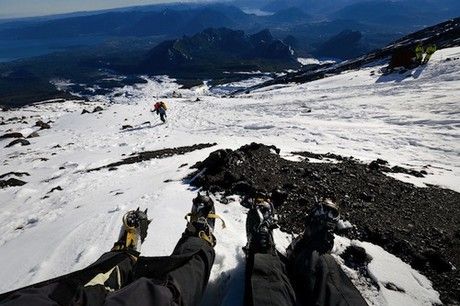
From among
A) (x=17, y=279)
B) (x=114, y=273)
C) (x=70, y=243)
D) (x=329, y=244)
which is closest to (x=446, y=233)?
(x=329, y=244)

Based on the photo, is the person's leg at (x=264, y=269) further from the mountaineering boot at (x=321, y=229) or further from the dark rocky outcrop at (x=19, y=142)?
the dark rocky outcrop at (x=19, y=142)

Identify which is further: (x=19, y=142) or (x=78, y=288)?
(x=19, y=142)

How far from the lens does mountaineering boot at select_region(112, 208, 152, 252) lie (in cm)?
406

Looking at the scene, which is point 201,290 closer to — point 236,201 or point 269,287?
point 269,287

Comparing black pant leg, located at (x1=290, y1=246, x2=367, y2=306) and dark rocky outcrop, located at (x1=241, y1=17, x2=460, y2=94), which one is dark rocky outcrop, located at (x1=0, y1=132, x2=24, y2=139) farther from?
dark rocky outcrop, located at (x1=241, y1=17, x2=460, y2=94)

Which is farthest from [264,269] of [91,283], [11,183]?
[11,183]

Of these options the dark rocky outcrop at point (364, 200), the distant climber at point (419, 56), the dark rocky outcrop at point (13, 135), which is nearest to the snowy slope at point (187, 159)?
the dark rocky outcrop at point (364, 200)

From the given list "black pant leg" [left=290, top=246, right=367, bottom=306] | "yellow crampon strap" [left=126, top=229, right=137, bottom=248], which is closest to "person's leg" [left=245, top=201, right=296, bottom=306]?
"black pant leg" [left=290, top=246, right=367, bottom=306]

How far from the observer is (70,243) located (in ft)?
18.6

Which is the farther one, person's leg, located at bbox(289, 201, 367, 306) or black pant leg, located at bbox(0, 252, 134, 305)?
person's leg, located at bbox(289, 201, 367, 306)

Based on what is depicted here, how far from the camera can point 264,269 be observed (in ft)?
11.6

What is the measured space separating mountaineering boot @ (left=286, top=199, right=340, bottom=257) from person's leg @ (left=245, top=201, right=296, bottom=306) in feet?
1.38

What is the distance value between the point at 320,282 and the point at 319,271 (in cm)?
16

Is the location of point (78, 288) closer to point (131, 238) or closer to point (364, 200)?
point (131, 238)
